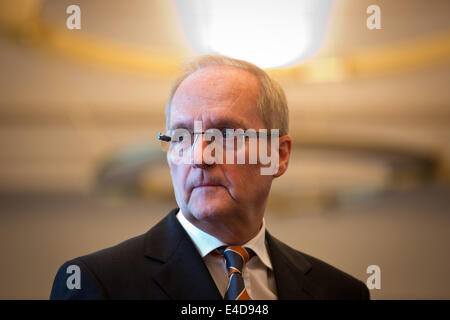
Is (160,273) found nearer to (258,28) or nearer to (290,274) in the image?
(290,274)

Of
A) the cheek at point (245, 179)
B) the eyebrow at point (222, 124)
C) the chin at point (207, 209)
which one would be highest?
the eyebrow at point (222, 124)

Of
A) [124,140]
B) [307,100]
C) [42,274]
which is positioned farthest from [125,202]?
[307,100]

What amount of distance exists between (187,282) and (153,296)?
107 mm

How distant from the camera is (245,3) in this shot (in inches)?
171

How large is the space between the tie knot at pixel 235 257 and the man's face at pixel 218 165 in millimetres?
94

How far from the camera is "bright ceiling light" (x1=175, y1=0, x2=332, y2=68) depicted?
13.6 feet

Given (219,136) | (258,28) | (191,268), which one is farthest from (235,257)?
(258,28)

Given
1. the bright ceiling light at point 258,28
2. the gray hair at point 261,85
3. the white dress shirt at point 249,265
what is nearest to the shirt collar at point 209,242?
the white dress shirt at point 249,265

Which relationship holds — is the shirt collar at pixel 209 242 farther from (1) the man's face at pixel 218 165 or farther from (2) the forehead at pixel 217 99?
(2) the forehead at pixel 217 99

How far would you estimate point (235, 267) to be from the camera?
64.4 inches

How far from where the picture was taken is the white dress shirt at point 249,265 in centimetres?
168

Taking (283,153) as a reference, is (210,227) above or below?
below

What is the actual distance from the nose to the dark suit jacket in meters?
0.26

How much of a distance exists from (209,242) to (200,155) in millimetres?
291
